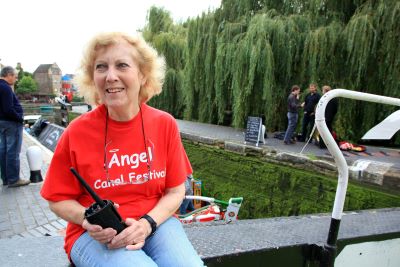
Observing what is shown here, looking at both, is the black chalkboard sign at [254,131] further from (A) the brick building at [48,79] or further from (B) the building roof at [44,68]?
(B) the building roof at [44,68]

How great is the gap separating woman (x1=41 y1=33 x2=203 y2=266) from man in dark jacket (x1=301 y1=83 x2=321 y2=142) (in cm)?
779

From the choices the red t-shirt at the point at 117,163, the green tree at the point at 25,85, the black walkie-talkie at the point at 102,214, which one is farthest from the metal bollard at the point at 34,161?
the green tree at the point at 25,85

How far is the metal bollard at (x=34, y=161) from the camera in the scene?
243 inches

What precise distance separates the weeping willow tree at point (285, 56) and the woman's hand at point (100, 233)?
8.54 meters

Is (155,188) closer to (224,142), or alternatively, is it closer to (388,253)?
(388,253)

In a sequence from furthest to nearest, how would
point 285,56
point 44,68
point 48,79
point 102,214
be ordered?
1. point 44,68
2. point 48,79
3. point 285,56
4. point 102,214

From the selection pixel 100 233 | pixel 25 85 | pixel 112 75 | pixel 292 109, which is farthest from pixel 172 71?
pixel 25 85

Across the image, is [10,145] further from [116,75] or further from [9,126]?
[116,75]

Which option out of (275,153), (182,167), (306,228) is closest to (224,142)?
(275,153)

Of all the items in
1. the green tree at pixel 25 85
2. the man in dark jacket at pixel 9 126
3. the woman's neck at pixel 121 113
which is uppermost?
the woman's neck at pixel 121 113

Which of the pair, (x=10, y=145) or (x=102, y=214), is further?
(x=10, y=145)

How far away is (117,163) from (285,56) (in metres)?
9.54

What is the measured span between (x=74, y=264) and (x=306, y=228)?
1691mm

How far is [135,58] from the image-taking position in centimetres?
179
